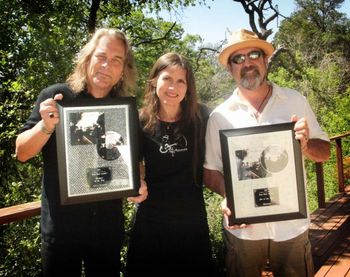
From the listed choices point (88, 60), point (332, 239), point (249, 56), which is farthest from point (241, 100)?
point (332, 239)

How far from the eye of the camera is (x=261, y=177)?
2107 millimetres

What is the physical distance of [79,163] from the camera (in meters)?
1.87

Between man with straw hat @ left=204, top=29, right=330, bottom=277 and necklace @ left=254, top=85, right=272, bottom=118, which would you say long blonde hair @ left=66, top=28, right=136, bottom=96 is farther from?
necklace @ left=254, top=85, right=272, bottom=118

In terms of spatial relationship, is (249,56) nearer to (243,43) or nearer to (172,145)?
(243,43)

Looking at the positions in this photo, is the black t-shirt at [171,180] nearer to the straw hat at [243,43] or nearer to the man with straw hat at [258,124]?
the man with straw hat at [258,124]

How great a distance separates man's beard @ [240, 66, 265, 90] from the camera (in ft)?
7.85

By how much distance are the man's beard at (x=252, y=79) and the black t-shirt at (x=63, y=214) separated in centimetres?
113

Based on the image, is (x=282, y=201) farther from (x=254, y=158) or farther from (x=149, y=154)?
(x=149, y=154)

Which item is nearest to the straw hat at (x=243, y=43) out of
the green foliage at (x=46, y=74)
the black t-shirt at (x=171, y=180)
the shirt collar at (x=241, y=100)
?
the shirt collar at (x=241, y=100)

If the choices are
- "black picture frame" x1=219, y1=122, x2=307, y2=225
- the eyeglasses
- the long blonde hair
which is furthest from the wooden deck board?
the long blonde hair

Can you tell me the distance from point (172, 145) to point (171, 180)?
0.23 metres

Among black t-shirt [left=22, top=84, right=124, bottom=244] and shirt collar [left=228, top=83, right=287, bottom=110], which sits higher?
shirt collar [left=228, top=83, right=287, bottom=110]

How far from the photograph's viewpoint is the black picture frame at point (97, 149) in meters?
1.84

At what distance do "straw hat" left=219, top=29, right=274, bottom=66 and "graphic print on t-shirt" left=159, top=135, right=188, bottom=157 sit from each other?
0.74m
